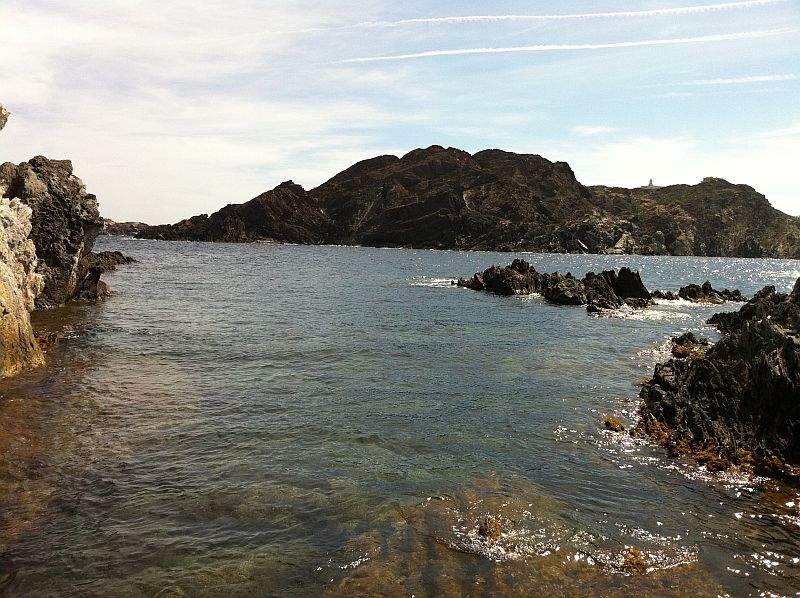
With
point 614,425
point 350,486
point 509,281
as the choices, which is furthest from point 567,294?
point 350,486

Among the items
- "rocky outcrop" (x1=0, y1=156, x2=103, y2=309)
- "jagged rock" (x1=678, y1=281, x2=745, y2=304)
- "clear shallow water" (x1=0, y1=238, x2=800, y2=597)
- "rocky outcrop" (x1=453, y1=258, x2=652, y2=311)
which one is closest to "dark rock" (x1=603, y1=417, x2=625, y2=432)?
"clear shallow water" (x1=0, y1=238, x2=800, y2=597)

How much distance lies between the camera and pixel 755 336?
2242cm

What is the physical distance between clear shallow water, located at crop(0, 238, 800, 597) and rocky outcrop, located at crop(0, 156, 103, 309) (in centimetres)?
1564

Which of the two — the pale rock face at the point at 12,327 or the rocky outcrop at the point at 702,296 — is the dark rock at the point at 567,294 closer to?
the rocky outcrop at the point at 702,296

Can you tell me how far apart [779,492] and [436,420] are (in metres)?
10.5

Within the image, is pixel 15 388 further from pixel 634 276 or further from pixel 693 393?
pixel 634 276

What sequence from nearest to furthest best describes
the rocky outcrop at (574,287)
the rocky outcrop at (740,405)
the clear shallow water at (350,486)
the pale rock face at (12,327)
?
the clear shallow water at (350,486) → the rocky outcrop at (740,405) → the pale rock face at (12,327) → the rocky outcrop at (574,287)

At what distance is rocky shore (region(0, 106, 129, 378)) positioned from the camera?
3478cm

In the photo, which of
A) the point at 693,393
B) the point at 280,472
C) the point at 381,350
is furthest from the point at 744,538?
the point at 381,350

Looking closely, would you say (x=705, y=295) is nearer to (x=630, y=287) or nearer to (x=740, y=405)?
(x=630, y=287)

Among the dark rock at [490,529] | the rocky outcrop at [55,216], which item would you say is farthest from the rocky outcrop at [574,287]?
the rocky outcrop at [55,216]

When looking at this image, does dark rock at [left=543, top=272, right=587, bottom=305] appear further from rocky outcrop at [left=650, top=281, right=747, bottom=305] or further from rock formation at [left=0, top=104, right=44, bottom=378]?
rock formation at [left=0, top=104, right=44, bottom=378]

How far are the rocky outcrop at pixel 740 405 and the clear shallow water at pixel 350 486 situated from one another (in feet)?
4.34

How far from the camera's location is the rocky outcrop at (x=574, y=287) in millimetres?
58062
